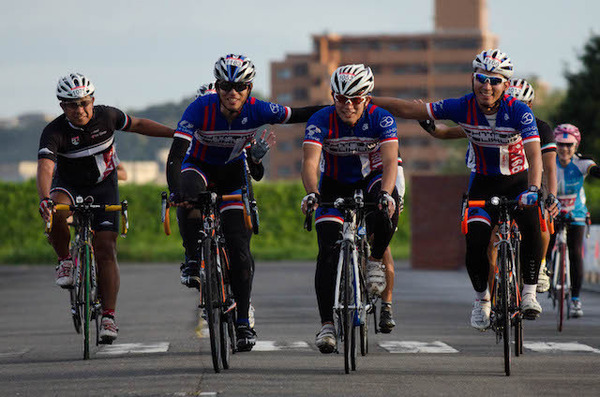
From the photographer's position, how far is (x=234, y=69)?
1080 centimetres

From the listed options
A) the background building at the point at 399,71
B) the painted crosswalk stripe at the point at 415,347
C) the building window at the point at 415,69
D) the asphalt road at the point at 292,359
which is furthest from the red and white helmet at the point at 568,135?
the building window at the point at 415,69

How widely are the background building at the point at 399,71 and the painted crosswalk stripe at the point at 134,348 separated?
129991 mm

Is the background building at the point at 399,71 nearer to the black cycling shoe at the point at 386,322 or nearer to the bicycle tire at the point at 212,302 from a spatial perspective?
the black cycling shoe at the point at 386,322

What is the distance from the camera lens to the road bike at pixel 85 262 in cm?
1160

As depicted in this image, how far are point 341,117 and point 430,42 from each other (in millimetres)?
138188

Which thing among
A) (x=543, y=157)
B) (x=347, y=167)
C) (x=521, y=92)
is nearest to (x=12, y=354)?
(x=347, y=167)

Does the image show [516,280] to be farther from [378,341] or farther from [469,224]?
[378,341]

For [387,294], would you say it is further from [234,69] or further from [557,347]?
[234,69]

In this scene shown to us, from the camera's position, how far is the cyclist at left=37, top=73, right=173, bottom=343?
11852 mm

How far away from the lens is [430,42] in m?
147

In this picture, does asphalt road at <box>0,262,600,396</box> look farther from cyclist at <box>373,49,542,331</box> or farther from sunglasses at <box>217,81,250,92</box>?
sunglasses at <box>217,81,250,92</box>

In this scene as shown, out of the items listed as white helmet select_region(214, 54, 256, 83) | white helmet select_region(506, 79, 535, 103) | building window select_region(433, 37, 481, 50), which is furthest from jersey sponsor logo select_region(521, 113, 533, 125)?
building window select_region(433, 37, 481, 50)

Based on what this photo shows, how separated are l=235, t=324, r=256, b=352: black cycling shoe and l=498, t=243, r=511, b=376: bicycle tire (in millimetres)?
1935

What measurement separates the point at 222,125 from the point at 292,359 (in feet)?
6.50
